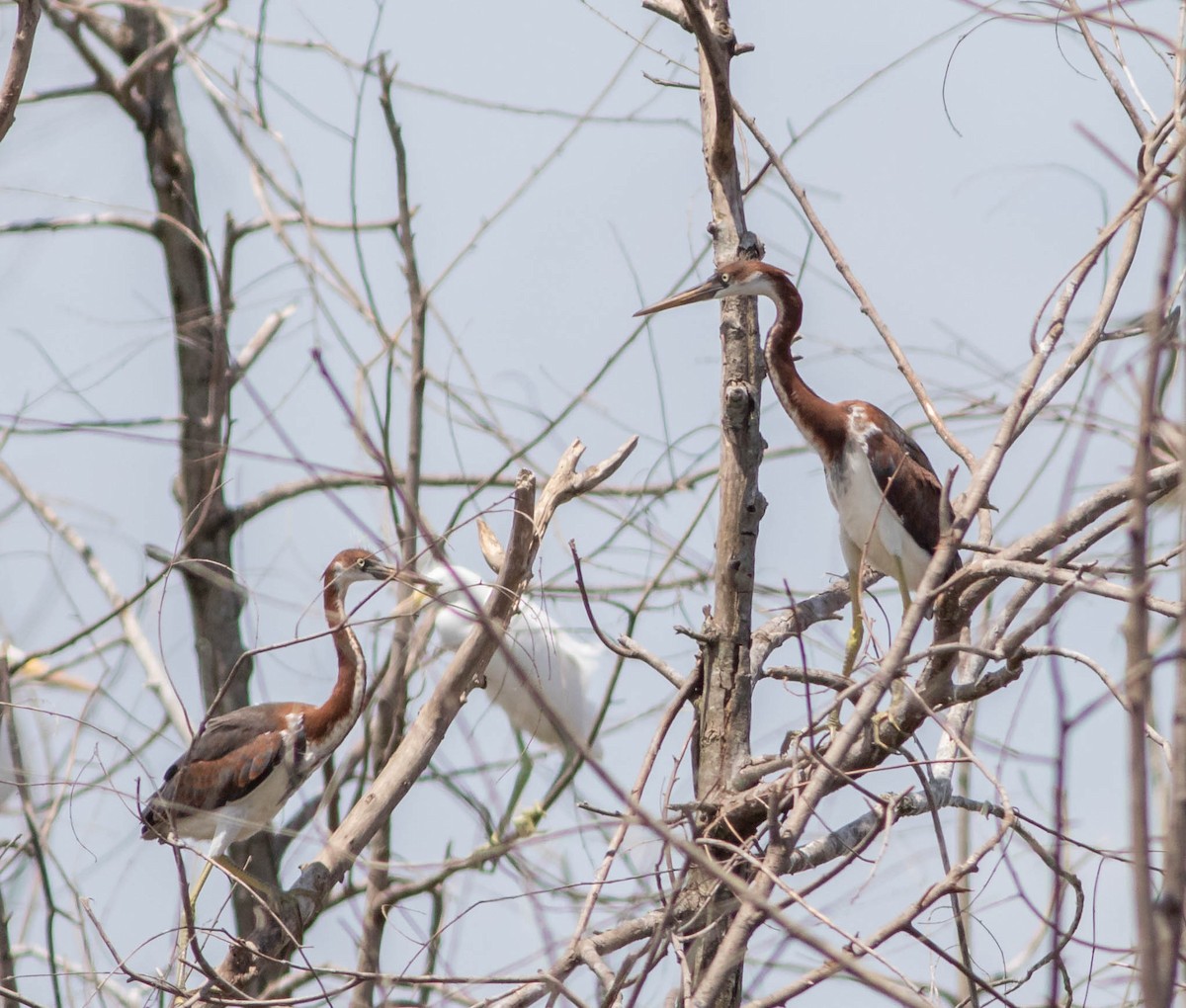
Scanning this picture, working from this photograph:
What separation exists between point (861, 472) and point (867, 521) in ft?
0.46

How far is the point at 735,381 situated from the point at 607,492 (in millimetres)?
2768

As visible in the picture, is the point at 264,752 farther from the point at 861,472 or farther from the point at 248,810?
the point at 861,472

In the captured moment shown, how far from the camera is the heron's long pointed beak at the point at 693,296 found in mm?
3584

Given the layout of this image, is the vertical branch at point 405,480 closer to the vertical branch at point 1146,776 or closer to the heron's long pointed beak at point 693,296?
the heron's long pointed beak at point 693,296

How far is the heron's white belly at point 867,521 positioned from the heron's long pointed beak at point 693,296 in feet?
2.14

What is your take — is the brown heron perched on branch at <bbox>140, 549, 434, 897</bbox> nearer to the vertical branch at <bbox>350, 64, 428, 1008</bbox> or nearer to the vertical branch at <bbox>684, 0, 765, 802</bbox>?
the vertical branch at <bbox>350, 64, 428, 1008</bbox>

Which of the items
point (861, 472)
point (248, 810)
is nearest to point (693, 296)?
point (861, 472)

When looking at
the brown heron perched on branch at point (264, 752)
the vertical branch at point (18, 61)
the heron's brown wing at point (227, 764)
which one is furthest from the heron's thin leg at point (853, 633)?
the vertical branch at point (18, 61)

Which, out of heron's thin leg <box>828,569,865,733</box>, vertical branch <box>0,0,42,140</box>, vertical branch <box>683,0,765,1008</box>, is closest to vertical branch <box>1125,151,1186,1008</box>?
vertical branch <box>683,0,765,1008</box>

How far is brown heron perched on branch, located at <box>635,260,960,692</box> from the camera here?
384 cm

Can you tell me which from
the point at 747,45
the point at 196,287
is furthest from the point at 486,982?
the point at 196,287

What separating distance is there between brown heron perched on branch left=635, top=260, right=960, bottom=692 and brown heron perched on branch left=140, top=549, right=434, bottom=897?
150 cm

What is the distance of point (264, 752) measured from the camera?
15.1 feet

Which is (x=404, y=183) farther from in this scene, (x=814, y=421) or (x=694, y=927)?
(x=694, y=927)
